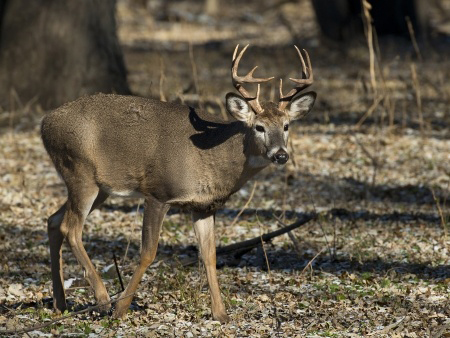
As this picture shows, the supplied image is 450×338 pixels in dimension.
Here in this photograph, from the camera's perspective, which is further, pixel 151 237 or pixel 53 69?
pixel 53 69

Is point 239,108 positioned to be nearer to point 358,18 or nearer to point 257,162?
point 257,162

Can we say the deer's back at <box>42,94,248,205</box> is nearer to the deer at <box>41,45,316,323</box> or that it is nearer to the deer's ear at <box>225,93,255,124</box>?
the deer at <box>41,45,316,323</box>

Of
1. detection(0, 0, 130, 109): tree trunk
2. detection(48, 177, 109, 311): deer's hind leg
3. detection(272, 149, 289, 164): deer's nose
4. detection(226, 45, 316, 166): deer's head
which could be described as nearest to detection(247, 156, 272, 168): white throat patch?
detection(226, 45, 316, 166): deer's head

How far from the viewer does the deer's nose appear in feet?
20.6

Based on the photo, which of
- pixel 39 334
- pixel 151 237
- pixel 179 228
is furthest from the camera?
pixel 179 228

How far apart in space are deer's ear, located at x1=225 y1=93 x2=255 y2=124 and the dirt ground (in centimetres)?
111

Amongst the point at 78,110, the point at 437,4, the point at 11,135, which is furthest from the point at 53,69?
the point at 437,4

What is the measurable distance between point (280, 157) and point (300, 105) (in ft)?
2.23

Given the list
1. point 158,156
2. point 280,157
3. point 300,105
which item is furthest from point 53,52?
point 280,157

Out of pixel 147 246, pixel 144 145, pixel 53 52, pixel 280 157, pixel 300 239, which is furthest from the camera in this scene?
pixel 53 52

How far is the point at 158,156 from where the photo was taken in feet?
21.9

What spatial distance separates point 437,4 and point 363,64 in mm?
13930

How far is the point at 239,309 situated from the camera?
6676mm

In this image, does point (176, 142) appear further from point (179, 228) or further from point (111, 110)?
point (179, 228)
